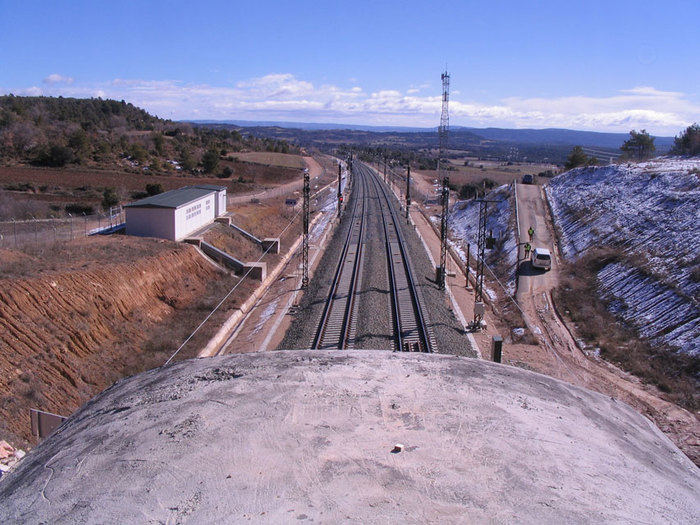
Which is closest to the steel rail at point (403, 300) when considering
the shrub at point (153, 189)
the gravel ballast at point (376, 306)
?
the gravel ballast at point (376, 306)

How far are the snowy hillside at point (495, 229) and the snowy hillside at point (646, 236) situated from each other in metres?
3.69

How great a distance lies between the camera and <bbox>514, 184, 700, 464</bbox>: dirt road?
15.6m

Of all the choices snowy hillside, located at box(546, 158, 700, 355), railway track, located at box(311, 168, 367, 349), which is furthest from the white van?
railway track, located at box(311, 168, 367, 349)

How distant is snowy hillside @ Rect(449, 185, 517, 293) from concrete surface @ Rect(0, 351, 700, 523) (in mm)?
18930

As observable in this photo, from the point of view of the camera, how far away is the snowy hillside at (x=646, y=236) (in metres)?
21.5

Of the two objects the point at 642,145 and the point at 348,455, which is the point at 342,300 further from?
the point at 642,145

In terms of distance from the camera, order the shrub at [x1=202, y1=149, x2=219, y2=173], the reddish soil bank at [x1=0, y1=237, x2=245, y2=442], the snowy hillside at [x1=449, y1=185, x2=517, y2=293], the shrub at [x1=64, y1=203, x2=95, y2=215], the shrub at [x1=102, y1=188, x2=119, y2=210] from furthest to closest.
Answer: the shrub at [x1=202, y1=149, x2=219, y2=173], the shrub at [x1=102, y1=188, x2=119, y2=210], the shrub at [x1=64, y1=203, x2=95, y2=215], the snowy hillside at [x1=449, y1=185, x2=517, y2=293], the reddish soil bank at [x1=0, y1=237, x2=245, y2=442]

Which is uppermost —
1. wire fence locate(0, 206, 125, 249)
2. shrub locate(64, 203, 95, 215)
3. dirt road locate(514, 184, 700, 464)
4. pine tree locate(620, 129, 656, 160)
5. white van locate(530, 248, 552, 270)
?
pine tree locate(620, 129, 656, 160)

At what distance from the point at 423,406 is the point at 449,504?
3.25m

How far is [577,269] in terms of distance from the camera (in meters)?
30.0

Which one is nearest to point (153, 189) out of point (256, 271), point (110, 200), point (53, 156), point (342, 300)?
point (110, 200)

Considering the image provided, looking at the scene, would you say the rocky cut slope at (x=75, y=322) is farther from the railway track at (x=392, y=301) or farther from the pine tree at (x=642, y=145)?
the pine tree at (x=642, y=145)

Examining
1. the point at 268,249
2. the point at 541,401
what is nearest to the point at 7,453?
the point at 541,401

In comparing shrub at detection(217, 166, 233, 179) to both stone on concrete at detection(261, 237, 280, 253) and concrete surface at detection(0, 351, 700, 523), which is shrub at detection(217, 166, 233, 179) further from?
concrete surface at detection(0, 351, 700, 523)
